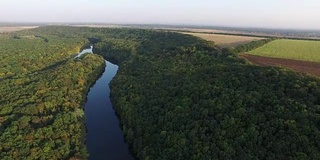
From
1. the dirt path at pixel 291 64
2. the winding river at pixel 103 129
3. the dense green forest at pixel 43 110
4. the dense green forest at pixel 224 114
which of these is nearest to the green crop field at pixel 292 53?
the dirt path at pixel 291 64

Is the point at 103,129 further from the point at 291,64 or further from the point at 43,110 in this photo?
the point at 291,64

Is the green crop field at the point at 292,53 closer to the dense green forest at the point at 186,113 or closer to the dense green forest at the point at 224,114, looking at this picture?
the dense green forest at the point at 186,113

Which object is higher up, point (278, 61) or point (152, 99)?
point (278, 61)

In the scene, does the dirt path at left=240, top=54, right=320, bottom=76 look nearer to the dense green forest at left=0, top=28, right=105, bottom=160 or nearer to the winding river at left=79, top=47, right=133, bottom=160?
the winding river at left=79, top=47, right=133, bottom=160

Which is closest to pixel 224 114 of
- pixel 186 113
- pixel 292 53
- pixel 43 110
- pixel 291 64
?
pixel 186 113

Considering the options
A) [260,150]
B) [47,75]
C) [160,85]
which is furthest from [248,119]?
[47,75]

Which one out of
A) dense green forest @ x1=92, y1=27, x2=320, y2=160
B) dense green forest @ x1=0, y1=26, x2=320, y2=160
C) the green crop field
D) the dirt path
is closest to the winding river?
dense green forest @ x1=0, y1=26, x2=320, y2=160

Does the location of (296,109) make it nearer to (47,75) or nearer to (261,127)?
(261,127)
